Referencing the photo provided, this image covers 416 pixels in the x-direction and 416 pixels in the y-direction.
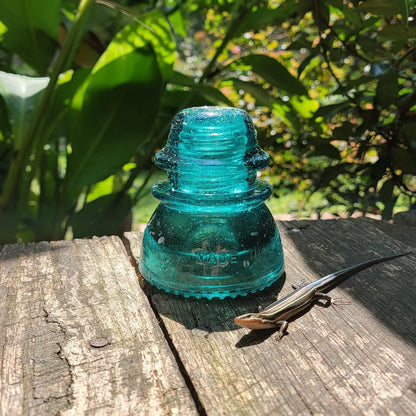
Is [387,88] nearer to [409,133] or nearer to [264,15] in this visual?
[409,133]

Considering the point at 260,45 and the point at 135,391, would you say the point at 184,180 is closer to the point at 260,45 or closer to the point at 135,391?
the point at 135,391

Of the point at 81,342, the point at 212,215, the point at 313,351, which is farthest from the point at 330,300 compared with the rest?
the point at 81,342

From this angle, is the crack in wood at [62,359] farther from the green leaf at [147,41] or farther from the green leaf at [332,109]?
the green leaf at [332,109]

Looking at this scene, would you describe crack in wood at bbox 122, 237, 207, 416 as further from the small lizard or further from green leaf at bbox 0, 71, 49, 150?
green leaf at bbox 0, 71, 49, 150

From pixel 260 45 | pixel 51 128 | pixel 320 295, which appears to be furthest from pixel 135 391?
pixel 260 45

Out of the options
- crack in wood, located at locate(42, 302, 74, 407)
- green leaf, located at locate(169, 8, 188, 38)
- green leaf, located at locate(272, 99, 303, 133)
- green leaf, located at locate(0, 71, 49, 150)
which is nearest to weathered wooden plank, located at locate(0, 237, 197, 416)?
crack in wood, located at locate(42, 302, 74, 407)

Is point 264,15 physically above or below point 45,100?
above
